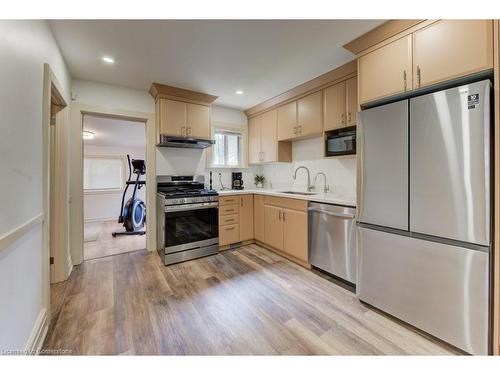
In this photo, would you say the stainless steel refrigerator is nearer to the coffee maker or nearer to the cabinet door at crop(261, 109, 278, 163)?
the cabinet door at crop(261, 109, 278, 163)

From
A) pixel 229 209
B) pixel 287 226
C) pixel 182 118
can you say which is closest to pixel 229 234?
pixel 229 209

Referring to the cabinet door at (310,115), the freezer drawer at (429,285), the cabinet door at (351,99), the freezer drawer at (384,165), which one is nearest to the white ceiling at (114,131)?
the cabinet door at (310,115)

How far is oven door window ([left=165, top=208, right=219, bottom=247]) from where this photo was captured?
2.83 meters

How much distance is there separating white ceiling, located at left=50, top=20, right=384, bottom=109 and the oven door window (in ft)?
5.83

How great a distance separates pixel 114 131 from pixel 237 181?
306 centimetres

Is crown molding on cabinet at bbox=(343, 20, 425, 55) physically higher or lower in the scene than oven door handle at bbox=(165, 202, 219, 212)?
higher

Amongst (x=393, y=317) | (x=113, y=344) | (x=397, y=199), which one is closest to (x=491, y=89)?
(x=397, y=199)

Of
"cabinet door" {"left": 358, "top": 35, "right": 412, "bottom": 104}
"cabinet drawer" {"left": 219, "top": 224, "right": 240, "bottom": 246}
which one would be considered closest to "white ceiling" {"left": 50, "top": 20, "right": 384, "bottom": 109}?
"cabinet door" {"left": 358, "top": 35, "right": 412, "bottom": 104}

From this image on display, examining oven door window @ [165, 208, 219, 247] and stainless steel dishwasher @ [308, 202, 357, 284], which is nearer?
stainless steel dishwasher @ [308, 202, 357, 284]

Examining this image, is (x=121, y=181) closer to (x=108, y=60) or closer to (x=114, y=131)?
(x=114, y=131)

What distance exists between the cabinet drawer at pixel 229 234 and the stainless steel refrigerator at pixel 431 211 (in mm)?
1898

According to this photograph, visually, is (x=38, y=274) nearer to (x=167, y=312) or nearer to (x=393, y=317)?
(x=167, y=312)
